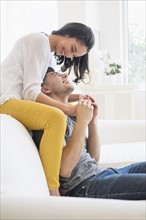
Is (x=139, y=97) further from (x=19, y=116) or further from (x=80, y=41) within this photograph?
(x=19, y=116)

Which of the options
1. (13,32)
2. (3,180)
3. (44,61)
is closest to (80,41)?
(44,61)

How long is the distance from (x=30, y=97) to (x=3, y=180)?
64cm

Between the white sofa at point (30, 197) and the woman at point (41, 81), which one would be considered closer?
the white sofa at point (30, 197)

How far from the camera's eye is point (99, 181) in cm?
135

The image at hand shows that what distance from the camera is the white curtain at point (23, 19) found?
3.42 m

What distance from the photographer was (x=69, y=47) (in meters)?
1.86

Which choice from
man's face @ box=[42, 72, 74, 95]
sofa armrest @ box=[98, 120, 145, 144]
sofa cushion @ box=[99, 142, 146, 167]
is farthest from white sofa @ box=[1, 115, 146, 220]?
sofa armrest @ box=[98, 120, 145, 144]

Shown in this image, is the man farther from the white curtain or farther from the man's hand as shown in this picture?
the white curtain

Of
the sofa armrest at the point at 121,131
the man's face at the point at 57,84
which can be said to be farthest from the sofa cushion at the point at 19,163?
the sofa armrest at the point at 121,131

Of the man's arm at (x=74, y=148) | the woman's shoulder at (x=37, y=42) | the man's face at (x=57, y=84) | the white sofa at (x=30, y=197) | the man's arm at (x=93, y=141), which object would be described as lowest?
the man's arm at (x=93, y=141)

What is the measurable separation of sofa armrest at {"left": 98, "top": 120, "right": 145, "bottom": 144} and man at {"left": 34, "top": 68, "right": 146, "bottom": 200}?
87 cm

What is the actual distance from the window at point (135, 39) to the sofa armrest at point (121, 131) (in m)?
2.71

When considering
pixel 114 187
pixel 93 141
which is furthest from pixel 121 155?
pixel 114 187

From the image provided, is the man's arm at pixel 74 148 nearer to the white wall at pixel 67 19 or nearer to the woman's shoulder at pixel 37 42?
the woman's shoulder at pixel 37 42
